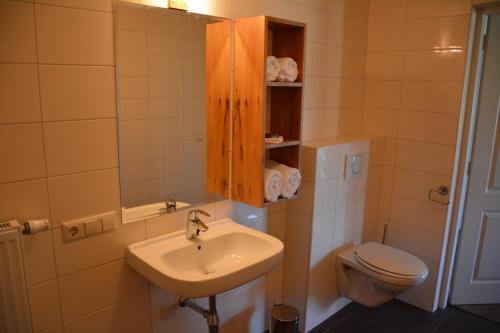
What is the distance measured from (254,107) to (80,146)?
79cm

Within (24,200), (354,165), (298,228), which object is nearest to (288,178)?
(298,228)

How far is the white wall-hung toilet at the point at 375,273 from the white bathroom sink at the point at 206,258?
901 millimetres

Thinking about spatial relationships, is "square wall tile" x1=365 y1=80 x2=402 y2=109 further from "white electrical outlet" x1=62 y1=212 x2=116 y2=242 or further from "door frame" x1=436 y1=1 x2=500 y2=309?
"white electrical outlet" x1=62 y1=212 x2=116 y2=242

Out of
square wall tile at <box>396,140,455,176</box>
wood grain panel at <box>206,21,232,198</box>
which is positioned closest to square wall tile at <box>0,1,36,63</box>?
wood grain panel at <box>206,21,232,198</box>

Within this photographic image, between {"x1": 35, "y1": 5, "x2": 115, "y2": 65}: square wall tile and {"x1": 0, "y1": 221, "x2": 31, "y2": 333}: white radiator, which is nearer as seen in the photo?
{"x1": 0, "y1": 221, "x2": 31, "y2": 333}: white radiator

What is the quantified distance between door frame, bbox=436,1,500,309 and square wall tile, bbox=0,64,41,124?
2.40 m

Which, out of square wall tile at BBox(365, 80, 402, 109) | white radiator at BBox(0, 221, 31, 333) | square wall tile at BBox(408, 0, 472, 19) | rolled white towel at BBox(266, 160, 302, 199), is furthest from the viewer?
square wall tile at BBox(365, 80, 402, 109)

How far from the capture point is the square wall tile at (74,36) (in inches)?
51.9

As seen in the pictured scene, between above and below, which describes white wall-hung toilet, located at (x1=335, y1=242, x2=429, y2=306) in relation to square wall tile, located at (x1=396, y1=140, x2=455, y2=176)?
below

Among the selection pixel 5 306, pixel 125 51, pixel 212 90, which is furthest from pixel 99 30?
pixel 5 306

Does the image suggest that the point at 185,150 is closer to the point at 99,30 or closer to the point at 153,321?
the point at 99,30

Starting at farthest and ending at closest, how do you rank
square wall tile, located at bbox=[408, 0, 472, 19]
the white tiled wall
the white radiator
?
1. the white tiled wall
2. square wall tile, located at bbox=[408, 0, 472, 19]
3. the white radiator

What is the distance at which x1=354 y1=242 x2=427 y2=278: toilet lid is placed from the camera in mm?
2316

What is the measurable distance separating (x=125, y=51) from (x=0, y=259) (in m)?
0.87
